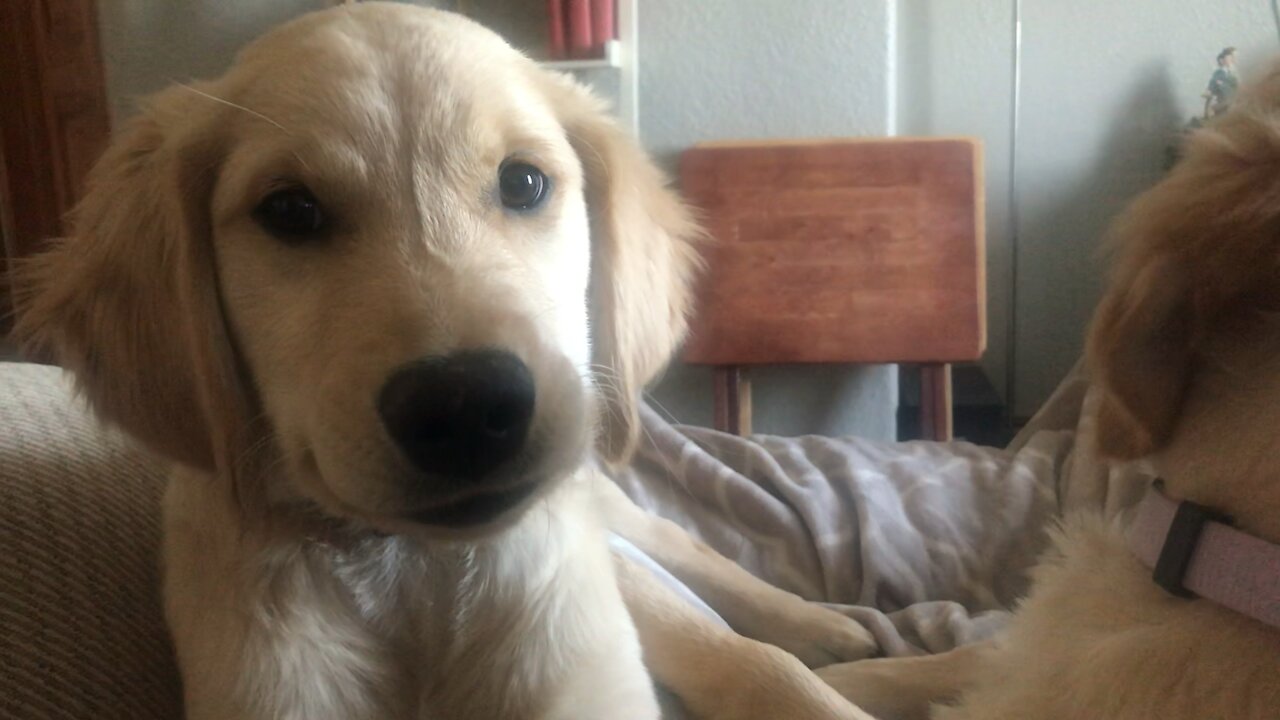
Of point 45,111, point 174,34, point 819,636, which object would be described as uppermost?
point 174,34

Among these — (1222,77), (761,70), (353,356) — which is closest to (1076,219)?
(1222,77)

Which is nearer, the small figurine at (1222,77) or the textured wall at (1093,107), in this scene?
the small figurine at (1222,77)

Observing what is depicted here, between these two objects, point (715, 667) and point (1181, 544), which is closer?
point (1181, 544)

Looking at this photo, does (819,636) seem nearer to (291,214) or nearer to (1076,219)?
(291,214)

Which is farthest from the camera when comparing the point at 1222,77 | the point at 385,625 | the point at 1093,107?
the point at 1093,107

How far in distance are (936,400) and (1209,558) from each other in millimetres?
2044

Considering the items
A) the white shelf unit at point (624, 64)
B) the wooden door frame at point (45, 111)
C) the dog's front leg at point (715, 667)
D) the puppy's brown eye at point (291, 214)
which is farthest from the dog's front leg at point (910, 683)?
the wooden door frame at point (45, 111)

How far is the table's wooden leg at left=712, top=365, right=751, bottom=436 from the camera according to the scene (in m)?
2.81

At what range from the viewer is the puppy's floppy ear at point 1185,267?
26.9 inches

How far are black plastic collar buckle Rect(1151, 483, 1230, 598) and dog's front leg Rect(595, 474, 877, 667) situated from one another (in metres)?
0.86

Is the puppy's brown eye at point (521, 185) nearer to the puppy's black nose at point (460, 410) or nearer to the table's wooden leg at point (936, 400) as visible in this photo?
the puppy's black nose at point (460, 410)

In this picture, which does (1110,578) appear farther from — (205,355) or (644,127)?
(644,127)

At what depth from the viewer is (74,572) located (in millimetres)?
1004

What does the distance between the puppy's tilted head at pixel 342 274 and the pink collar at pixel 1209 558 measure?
0.50m
